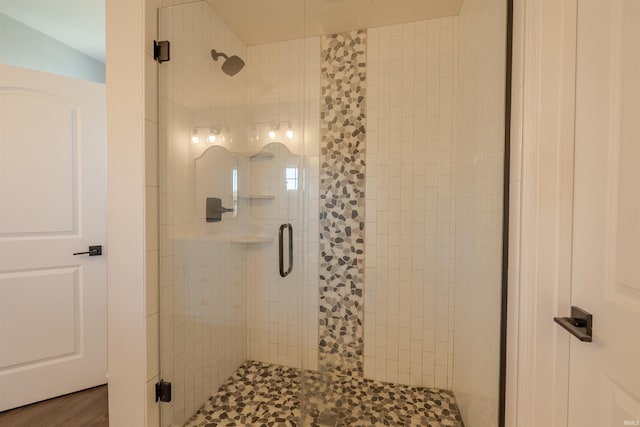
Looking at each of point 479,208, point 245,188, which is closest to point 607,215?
point 479,208

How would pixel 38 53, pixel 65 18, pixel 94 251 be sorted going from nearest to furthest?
pixel 94 251 < pixel 65 18 < pixel 38 53

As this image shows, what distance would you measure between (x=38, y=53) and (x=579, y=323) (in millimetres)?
3580

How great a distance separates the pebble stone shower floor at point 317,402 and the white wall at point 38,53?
2812 mm

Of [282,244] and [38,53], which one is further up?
[38,53]

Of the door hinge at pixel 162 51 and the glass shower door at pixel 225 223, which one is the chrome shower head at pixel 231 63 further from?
the door hinge at pixel 162 51

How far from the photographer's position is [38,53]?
6.70 feet

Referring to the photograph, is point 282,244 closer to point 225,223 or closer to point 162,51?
point 225,223

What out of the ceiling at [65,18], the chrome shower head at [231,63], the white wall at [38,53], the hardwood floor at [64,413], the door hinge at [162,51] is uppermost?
the ceiling at [65,18]

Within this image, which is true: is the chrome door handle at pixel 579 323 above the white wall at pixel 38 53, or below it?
below

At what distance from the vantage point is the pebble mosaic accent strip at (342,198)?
6.11 feet

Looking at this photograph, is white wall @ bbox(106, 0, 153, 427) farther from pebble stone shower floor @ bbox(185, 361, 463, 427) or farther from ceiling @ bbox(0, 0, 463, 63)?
ceiling @ bbox(0, 0, 463, 63)

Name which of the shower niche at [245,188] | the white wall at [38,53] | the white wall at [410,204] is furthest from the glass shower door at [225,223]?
the white wall at [38,53]

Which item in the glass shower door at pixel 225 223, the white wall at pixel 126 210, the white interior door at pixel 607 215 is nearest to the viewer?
the white interior door at pixel 607 215

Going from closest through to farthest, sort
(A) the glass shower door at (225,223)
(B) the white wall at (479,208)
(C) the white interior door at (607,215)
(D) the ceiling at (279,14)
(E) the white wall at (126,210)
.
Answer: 1. (C) the white interior door at (607,215)
2. (B) the white wall at (479,208)
3. (E) the white wall at (126,210)
4. (A) the glass shower door at (225,223)
5. (D) the ceiling at (279,14)
